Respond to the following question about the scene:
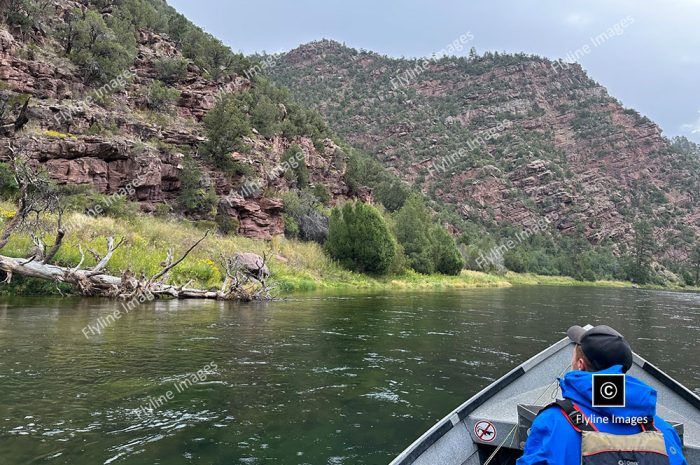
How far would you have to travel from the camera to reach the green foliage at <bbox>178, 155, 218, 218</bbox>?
107 ft

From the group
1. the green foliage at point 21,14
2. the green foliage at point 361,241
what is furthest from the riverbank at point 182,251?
the green foliage at point 21,14

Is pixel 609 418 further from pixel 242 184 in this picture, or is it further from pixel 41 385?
pixel 242 184

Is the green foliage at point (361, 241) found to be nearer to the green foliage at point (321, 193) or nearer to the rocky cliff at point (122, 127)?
the rocky cliff at point (122, 127)

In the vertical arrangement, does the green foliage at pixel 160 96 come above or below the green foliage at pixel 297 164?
above

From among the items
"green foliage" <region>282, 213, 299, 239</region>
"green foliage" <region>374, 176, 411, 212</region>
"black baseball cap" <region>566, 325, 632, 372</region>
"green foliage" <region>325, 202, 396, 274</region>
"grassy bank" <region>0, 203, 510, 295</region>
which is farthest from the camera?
"green foliage" <region>374, 176, 411, 212</region>

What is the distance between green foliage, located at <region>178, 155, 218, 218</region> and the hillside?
5807 centimetres

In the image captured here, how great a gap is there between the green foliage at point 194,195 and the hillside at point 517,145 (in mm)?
58071

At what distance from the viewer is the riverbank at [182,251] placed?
58.4 ft

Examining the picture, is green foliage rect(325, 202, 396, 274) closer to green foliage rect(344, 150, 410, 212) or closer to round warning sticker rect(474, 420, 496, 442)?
green foliage rect(344, 150, 410, 212)

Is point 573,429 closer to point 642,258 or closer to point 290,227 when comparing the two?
point 290,227

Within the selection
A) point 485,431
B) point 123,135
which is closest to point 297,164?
point 123,135

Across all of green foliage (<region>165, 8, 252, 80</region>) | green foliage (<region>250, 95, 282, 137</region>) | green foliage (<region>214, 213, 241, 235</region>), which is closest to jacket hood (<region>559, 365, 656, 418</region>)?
green foliage (<region>214, 213, 241, 235</region>)

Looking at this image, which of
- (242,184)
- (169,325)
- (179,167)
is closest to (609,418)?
(169,325)

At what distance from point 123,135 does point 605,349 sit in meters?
36.0
